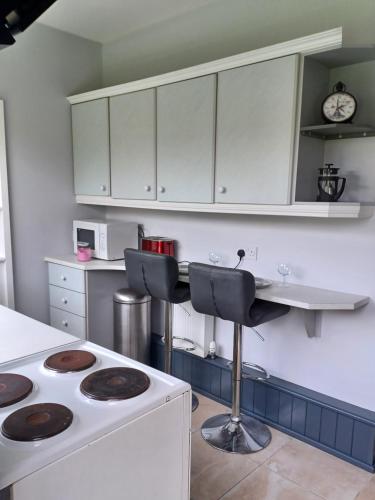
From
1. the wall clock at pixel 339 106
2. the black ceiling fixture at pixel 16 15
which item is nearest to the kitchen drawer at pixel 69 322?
the wall clock at pixel 339 106

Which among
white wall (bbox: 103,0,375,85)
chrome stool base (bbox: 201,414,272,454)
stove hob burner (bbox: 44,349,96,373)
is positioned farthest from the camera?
chrome stool base (bbox: 201,414,272,454)

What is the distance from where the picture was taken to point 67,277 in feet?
10.5

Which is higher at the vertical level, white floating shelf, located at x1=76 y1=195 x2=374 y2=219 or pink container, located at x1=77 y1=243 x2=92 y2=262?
white floating shelf, located at x1=76 y1=195 x2=374 y2=219

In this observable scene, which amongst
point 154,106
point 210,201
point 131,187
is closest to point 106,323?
point 131,187

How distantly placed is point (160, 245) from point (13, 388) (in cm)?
194

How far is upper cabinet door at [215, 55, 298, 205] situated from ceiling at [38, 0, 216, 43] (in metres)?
0.87

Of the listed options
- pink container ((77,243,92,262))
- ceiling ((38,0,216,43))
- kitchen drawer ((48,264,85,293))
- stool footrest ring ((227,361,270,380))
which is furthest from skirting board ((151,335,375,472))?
ceiling ((38,0,216,43))

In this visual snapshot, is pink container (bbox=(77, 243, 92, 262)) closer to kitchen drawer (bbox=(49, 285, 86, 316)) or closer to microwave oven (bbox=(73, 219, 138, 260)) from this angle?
microwave oven (bbox=(73, 219, 138, 260))

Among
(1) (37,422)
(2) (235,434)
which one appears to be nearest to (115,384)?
(1) (37,422)

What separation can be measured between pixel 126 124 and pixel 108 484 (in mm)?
2491

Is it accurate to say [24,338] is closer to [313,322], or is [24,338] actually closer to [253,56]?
[313,322]

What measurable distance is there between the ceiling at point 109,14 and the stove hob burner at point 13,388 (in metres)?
2.54

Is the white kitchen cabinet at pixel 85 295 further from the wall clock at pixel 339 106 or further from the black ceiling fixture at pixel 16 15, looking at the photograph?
the black ceiling fixture at pixel 16 15

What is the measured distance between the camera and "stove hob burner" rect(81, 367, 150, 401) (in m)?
1.16
